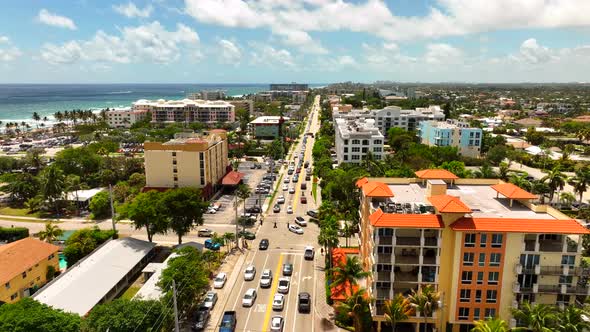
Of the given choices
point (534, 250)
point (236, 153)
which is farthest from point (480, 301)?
point (236, 153)

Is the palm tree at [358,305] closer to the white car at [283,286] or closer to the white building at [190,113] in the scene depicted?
the white car at [283,286]

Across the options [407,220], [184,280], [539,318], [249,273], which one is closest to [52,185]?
[249,273]

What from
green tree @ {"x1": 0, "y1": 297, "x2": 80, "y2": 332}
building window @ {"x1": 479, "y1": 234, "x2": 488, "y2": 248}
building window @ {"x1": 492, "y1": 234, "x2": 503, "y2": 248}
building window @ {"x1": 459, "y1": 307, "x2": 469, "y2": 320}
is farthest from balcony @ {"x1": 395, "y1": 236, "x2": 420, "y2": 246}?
green tree @ {"x1": 0, "y1": 297, "x2": 80, "y2": 332}

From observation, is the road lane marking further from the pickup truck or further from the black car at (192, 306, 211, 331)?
the black car at (192, 306, 211, 331)

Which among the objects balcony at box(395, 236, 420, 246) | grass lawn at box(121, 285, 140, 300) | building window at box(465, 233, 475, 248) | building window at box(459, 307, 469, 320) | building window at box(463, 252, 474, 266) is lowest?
grass lawn at box(121, 285, 140, 300)

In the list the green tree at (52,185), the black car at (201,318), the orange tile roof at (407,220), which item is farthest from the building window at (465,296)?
the green tree at (52,185)

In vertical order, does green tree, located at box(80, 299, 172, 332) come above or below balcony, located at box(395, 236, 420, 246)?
below

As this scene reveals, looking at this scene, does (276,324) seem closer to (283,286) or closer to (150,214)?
(283,286)
